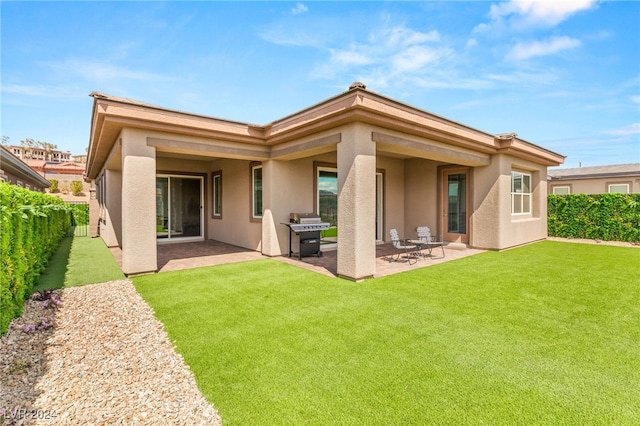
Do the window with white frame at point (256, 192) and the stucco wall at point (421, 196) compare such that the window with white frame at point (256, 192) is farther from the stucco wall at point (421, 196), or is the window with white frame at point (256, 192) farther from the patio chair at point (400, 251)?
the stucco wall at point (421, 196)

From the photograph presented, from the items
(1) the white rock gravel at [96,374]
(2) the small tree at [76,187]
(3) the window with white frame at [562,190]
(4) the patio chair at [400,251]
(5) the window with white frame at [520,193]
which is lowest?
(1) the white rock gravel at [96,374]

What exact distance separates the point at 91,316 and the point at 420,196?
36.5ft

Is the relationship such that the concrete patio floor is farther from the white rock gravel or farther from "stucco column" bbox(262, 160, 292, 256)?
the white rock gravel

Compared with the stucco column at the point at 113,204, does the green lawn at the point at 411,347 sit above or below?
below

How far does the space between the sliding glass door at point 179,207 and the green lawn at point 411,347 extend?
6.67 meters

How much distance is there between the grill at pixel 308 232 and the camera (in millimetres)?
9070

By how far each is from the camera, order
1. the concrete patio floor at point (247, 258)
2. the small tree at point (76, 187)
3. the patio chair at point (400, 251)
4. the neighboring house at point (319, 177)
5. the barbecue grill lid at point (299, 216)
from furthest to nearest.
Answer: the small tree at point (76, 187), the barbecue grill lid at point (299, 216), the patio chair at point (400, 251), the concrete patio floor at point (247, 258), the neighboring house at point (319, 177)

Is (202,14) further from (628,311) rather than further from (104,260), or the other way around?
(628,311)

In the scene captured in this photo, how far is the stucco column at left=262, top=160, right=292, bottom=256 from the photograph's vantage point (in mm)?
9367

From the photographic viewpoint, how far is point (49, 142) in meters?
59.8

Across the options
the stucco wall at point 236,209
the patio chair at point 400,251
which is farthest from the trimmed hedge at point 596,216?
the stucco wall at point 236,209

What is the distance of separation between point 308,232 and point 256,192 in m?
2.56

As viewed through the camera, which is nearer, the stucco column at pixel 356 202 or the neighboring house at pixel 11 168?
the stucco column at pixel 356 202

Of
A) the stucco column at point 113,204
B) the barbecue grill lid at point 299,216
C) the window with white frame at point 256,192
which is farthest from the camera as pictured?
the stucco column at point 113,204
